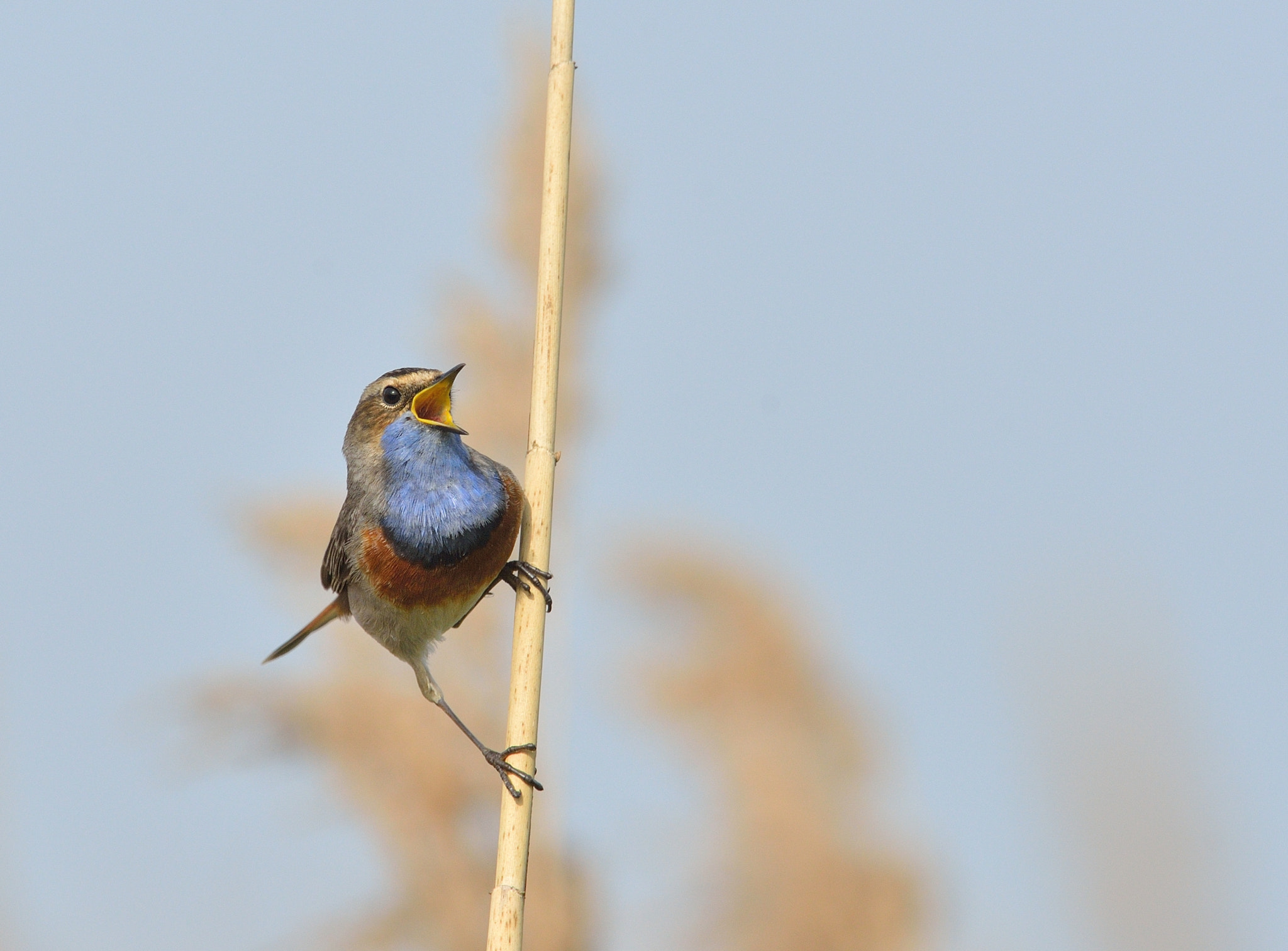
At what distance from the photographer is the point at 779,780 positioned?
4.67m

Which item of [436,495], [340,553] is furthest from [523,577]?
[340,553]

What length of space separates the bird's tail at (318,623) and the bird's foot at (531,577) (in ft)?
3.49

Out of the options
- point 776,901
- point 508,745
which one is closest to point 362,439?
point 508,745

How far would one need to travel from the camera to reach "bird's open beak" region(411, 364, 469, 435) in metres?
3.70

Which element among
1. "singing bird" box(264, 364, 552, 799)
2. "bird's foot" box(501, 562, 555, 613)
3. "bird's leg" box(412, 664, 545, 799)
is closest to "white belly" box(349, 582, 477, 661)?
"singing bird" box(264, 364, 552, 799)

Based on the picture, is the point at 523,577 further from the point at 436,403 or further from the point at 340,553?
the point at 340,553

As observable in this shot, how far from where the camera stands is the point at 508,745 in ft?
9.49

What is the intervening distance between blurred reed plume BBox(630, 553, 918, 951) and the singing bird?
1.10 m

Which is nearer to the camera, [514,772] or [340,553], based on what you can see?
[514,772]

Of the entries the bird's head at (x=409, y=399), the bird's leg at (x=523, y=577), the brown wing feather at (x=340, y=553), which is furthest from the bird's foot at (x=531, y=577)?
the brown wing feather at (x=340, y=553)

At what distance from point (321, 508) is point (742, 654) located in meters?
1.51

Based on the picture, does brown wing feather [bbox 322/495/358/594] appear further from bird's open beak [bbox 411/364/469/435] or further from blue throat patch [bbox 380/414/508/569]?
bird's open beak [bbox 411/364/469/435]

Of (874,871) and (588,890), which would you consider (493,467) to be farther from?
(874,871)

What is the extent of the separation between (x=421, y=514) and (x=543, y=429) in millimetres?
796
